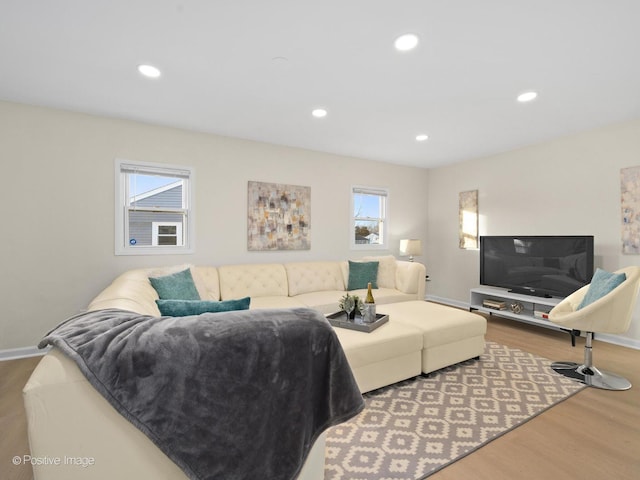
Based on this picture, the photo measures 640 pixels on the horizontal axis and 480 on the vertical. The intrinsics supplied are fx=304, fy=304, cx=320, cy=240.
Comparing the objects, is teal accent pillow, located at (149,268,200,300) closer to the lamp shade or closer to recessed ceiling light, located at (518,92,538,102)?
the lamp shade

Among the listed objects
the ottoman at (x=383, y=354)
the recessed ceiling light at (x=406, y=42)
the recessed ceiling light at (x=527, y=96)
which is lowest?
the ottoman at (x=383, y=354)

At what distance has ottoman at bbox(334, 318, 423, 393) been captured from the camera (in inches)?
88.4

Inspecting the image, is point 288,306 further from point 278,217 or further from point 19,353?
point 19,353

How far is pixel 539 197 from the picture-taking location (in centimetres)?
420

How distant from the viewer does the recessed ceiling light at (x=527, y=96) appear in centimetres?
279

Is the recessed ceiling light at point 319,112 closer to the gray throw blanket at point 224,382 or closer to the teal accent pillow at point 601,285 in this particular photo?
the gray throw blanket at point 224,382

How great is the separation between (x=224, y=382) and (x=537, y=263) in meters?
4.36

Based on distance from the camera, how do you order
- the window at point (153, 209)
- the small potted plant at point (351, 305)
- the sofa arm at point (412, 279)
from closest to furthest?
1. the small potted plant at point (351, 305)
2. the window at point (153, 209)
3. the sofa arm at point (412, 279)

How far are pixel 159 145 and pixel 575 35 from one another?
3916mm

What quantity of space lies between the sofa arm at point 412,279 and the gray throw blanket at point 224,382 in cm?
336

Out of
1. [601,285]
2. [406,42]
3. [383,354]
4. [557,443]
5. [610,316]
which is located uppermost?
[406,42]

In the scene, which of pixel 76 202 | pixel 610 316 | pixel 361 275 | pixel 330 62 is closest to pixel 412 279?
pixel 361 275

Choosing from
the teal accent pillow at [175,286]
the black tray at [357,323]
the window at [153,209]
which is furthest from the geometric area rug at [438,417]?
the window at [153,209]

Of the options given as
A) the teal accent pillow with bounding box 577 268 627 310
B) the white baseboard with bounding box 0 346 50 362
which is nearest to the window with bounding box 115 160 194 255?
the white baseboard with bounding box 0 346 50 362
